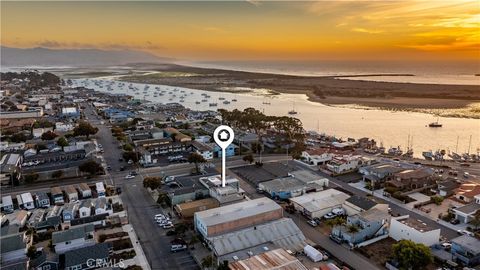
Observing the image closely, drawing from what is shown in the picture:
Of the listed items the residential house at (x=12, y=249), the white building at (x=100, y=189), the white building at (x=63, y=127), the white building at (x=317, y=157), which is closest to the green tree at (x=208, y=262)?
the residential house at (x=12, y=249)

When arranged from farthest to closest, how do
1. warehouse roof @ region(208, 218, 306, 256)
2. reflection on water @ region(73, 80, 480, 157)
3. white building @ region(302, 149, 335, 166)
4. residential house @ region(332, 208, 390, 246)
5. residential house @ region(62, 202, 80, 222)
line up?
1. reflection on water @ region(73, 80, 480, 157)
2. white building @ region(302, 149, 335, 166)
3. residential house @ region(62, 202, 80, 222)
4. residential house @ region(332, 208, 390, 246)
5. warehouse roof @ region(208, 218, 306, 256)

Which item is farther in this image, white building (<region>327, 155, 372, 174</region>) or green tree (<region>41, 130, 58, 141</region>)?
green tree (<region>41, 130, 58, 141</region>)

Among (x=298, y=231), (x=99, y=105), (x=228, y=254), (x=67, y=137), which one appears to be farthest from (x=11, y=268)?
(x=99, y=105)

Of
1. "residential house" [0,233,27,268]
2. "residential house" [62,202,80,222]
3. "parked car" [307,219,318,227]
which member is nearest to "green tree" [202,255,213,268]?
"parked car" [307,219,318,227]

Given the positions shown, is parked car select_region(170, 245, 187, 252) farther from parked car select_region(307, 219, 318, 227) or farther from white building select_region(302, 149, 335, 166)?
white building select_region(302, 149, 335, 166)

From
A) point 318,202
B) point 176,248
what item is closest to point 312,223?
point 318,202

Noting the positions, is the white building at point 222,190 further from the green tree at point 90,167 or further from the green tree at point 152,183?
the green tree at point 90,167

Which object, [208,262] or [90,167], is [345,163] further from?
[90,167]
